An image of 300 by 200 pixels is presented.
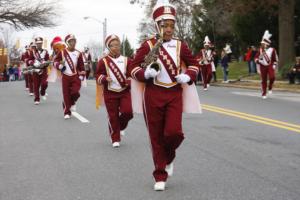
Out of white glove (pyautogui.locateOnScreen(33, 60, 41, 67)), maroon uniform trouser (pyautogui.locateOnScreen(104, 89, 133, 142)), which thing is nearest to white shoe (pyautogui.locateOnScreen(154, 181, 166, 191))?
maroon uniform trouser (pyautogui.locateOnScreen(104, 89, 133, 142))

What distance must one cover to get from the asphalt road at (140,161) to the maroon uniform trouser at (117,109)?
0.97ft

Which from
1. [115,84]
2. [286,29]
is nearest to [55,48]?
[115,84]

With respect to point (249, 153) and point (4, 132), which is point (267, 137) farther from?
point (4, 132)

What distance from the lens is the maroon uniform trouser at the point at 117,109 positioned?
9.55 meters

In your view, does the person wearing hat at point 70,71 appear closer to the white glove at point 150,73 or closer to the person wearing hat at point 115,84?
the person wearing hat at point 115,84

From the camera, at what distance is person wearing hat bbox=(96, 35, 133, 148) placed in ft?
31.6

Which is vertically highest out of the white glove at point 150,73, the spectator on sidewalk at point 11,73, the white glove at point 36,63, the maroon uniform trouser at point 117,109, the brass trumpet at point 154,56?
the brass trumpet at point 154,56

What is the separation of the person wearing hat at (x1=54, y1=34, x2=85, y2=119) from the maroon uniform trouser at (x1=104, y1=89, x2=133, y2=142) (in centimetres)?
375

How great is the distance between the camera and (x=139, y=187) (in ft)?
21.3

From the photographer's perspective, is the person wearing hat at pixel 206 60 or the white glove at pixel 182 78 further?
the person wearing hat at pixel 206 60

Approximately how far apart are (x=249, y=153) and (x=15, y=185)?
3383 mm

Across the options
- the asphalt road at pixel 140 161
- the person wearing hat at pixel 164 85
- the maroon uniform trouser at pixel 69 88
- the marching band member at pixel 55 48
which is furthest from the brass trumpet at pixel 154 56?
the marching band member at pixel 55 48

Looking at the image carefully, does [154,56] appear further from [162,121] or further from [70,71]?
[70,71]

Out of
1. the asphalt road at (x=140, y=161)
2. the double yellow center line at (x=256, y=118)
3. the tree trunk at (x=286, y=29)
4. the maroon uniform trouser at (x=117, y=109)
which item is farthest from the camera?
the tree trunk at (x=286, y=29)
